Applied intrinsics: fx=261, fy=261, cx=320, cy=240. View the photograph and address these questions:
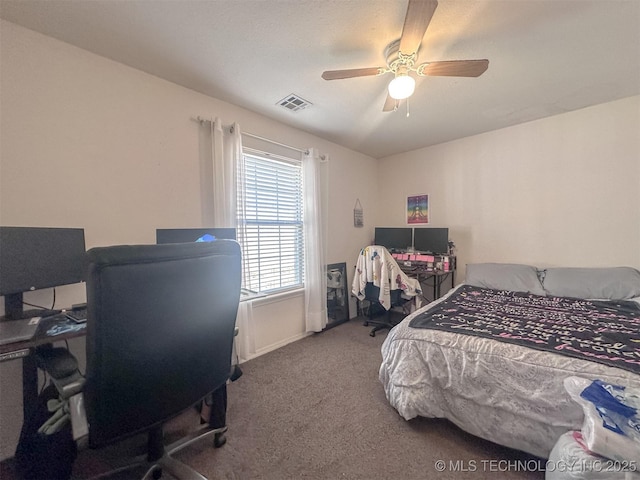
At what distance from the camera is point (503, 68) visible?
207 cm

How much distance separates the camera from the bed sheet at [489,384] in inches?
51.8

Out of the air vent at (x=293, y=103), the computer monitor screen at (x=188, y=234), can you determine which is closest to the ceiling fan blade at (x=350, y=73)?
the air vent at (x=293, y=103)

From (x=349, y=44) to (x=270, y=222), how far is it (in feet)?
6.00

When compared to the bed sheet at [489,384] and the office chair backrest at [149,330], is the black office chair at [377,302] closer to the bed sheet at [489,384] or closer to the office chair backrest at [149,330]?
the bed sheet at [489,384]

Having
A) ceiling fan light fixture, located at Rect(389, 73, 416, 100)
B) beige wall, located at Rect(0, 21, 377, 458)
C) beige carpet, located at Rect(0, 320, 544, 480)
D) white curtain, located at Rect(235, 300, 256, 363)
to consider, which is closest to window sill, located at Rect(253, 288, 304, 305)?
white curtain, located at Rect(235, 300, 256, 363)

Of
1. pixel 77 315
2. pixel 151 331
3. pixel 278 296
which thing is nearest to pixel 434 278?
pixel 278 296

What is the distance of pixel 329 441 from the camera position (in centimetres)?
160

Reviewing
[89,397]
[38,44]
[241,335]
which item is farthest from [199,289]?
[38,44]

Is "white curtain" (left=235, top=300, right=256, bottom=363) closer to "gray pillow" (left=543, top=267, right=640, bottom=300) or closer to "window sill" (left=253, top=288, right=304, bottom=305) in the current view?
"window sill" (left=253, top=288, right=304, bottom=305)

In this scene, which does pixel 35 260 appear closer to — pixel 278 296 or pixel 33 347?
pixel 33 347

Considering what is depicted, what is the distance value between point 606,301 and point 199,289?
3.36m

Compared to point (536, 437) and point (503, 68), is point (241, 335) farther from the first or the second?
point (503, 68)

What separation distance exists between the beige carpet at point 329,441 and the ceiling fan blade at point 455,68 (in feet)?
7.69

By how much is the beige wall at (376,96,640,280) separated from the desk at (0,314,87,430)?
159 inches
